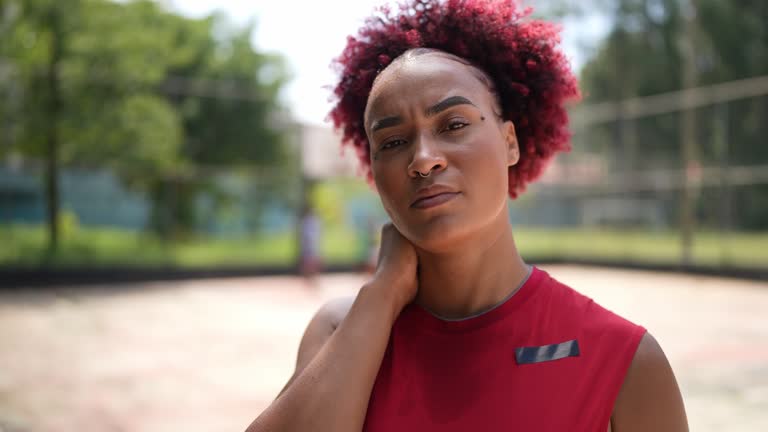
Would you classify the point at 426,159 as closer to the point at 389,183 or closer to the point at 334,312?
the point at 389,183

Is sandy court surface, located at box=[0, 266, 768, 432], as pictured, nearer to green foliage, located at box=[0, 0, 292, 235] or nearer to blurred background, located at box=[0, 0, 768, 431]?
blurred background, located at box=[0, 0, 768, 431]

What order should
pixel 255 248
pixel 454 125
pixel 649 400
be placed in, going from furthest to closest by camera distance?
pixel 255 248 → pixel 454 125 → pixel 649 400

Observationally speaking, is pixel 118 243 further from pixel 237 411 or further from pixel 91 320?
pixel 237 411

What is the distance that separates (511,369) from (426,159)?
456 millimetres

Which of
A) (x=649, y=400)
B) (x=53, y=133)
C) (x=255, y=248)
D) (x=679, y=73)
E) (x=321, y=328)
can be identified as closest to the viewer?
(x=649, y=400)

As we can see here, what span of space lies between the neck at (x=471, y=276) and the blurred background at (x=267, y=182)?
27.4 ft

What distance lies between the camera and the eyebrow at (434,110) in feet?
4.64

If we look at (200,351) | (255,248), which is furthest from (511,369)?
(255,248)

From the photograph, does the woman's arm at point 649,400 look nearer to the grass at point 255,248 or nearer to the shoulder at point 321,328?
the shoulder at point 321,328

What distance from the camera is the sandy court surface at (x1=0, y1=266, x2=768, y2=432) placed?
5371mm

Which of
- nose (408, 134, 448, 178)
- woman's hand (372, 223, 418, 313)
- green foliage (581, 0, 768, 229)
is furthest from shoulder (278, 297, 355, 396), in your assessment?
green foliage (581, 0, 768, 229)

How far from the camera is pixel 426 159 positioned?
1.36 metres

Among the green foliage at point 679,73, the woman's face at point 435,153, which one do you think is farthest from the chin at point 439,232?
the green foliage at point 679,73

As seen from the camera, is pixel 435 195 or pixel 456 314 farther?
pixel 456 314
